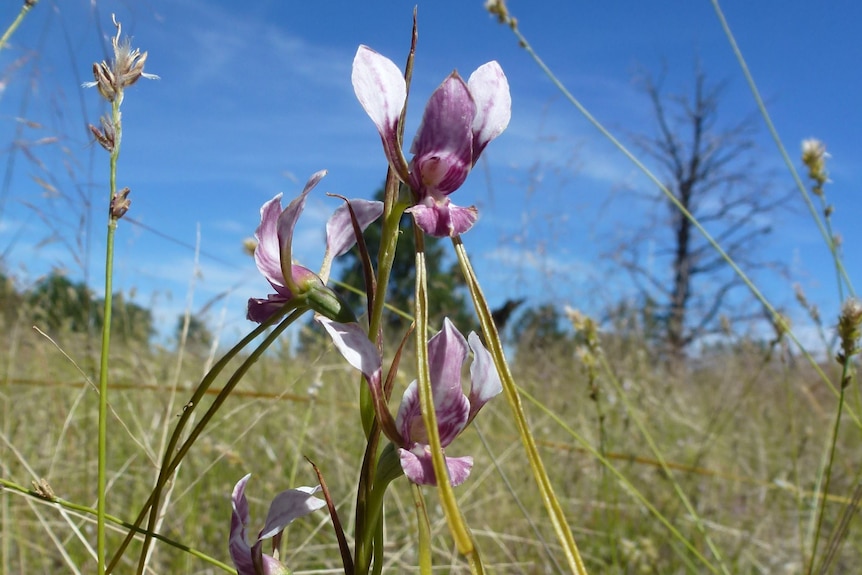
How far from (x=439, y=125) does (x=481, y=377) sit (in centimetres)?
20

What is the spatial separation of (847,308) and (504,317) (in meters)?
2.56

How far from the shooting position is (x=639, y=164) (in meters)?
1.63

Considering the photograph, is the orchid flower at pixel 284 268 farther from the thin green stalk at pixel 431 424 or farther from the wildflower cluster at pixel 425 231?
the thin green stalk at pixel 431 424

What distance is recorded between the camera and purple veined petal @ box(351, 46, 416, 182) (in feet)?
1.70

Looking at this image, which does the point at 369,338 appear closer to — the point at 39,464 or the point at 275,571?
the point at 275,571

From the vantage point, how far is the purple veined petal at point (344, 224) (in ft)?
2.10

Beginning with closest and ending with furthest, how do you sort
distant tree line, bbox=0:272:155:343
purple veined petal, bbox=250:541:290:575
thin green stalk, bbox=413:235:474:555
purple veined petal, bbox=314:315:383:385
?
thin green stalk, bbox=413:235:474:555
purple veined petal, bbox=314:315:383:385
purple veined petal, bbox=250:541:290:575
distant tree line, bbox=0:272:155:343

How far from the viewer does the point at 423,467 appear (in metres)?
0.52

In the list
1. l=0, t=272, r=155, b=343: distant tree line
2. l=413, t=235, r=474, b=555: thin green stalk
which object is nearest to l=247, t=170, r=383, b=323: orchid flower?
l=413, t=235, r=474, b=555: thin green stalk

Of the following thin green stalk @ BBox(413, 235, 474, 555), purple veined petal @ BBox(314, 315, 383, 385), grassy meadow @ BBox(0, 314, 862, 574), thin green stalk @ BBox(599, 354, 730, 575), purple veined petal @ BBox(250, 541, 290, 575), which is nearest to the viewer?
thin green stalk @ BBox(413, 235, 474, 555)

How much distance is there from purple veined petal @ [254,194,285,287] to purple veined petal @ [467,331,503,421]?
170 mm

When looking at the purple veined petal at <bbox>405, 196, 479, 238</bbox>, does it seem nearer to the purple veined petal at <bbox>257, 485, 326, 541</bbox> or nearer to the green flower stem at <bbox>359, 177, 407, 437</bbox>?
the green flower stem at <bbox>359, 177, 407, 437</bbox>

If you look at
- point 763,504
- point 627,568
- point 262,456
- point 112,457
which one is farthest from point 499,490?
point 112,457

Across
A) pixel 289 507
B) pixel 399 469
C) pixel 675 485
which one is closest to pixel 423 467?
pixel 399 469
